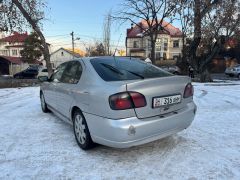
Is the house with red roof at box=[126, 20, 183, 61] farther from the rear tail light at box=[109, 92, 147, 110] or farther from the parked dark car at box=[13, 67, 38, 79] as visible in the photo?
the rear tail light at box=[109, 92, 147, 110]

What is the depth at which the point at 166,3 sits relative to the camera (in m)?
20.6

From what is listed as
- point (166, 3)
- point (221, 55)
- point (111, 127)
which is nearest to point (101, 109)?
point (111, 127)

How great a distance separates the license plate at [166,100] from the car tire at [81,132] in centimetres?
114

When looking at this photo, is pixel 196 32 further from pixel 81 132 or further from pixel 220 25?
pixel 81 132

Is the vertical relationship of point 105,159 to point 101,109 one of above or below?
below

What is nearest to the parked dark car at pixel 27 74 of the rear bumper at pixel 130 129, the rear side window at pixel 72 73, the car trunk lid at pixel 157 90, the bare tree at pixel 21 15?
the bare tree at pixel 21 15

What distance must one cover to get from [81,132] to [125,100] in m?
1.13

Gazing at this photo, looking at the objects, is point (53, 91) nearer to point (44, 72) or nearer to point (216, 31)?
point (216, 31)

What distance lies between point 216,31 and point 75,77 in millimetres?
15602

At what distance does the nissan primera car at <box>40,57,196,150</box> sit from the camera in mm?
3311

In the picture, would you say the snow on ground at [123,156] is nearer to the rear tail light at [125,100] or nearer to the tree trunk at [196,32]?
the rear tail light at [125,100]

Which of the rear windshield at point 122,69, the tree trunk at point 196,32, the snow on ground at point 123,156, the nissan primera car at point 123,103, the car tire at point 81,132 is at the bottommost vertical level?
the snow on ground at point 123,156

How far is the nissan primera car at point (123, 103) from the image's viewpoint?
331 centimetres

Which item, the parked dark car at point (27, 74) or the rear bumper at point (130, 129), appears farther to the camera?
the parked dark car at point (27, 74)
